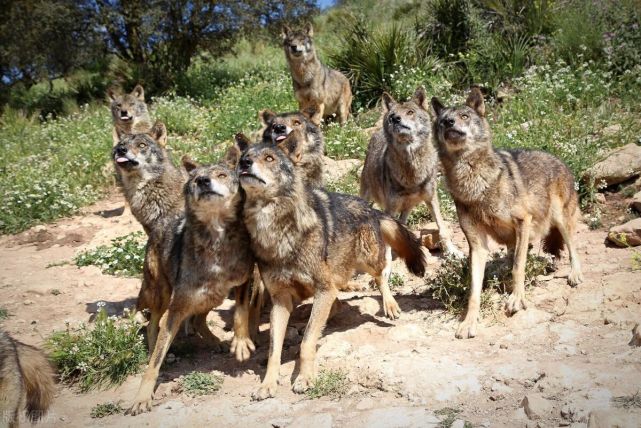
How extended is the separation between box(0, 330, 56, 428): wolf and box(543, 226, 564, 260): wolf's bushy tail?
17.8 ft

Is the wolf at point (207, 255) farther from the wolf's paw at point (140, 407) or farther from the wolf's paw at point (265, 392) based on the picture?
the wolf's paw at point (265, 392)

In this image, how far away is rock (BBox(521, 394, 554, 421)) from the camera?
15.9 feet

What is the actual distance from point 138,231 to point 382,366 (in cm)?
586

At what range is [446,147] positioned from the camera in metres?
6.89

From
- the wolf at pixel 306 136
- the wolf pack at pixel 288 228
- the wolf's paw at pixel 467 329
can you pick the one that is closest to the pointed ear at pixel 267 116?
the wolf at pixel 306 136

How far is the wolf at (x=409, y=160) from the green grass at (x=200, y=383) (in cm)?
370

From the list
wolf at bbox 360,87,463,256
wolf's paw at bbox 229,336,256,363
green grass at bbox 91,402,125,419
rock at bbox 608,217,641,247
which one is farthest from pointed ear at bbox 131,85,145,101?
rock at bbox 608,217,641,247

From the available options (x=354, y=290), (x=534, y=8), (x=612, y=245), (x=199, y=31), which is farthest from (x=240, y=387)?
(x=199, y=31)

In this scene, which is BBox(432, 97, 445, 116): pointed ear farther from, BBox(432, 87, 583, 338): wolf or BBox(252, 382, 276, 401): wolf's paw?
BBox(252, 382, 276, 401): wolf's paw

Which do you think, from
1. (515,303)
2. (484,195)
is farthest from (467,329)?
(484,195)

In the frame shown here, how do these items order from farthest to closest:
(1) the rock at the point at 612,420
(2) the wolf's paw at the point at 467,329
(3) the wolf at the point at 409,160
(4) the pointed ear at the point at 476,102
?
(3) the wolf at the point at 409,160 < (4) the pointed ear at the point at 476,102 < (2) the wolf's paw at the point at 467,329 < (1) the rock at the point at 612,420

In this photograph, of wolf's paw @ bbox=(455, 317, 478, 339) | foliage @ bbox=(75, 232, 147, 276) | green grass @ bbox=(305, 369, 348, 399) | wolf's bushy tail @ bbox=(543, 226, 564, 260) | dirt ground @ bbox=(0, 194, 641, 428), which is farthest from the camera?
foliage @ bbox=(75, 232, 147, 276)

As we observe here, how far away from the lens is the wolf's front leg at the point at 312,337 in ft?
19.7

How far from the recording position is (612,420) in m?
4.52
